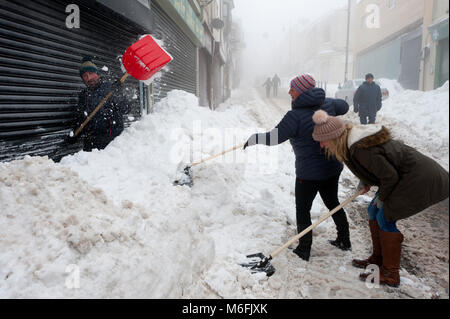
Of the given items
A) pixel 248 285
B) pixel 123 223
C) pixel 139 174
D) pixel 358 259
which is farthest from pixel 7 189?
pixel 358 259

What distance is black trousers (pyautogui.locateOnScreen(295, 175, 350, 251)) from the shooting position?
118 inches

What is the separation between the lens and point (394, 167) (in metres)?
2.07

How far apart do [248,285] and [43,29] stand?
3.79 metres

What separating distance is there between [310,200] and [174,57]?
673 cm

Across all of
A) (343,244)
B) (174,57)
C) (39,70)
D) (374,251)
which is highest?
(174,57)

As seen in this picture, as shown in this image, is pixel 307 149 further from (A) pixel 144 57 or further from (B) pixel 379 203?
(A) pixel 144 57

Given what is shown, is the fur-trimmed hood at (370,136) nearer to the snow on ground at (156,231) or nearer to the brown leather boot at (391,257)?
the snow on ground at (156,231)

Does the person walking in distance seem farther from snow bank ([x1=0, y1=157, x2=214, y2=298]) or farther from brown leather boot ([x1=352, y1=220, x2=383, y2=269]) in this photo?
snow bank ([x1=0, y1=157, x2=214, y2=298])

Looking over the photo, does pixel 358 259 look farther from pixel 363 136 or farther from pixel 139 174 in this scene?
pixel 139 174

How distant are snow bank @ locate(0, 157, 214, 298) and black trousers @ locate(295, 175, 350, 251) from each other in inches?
43.2

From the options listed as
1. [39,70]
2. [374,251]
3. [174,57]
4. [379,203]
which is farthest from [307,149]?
[174,57]

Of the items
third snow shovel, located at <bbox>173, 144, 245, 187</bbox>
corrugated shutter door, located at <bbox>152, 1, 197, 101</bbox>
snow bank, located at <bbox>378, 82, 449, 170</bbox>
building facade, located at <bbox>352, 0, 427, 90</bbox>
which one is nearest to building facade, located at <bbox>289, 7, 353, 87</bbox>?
corrugated shutter door, located at <bbox>152, 1, 197, 101</bbox>
